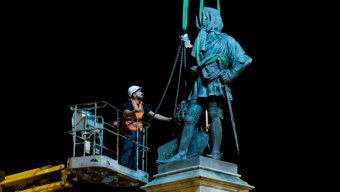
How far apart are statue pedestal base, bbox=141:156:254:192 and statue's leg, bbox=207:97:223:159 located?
30 cm

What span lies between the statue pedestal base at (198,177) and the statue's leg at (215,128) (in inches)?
11.8

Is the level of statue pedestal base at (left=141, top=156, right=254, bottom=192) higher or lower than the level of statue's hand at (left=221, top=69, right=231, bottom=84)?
lower

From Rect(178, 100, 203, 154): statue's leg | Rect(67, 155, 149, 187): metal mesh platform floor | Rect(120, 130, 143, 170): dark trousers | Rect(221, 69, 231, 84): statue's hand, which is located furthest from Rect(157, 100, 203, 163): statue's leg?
Rect(120, 130, 143, 170): dark trousers

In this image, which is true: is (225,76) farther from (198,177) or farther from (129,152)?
(129,152)

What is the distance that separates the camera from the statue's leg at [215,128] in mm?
10141

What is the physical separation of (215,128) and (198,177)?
3.52 ft

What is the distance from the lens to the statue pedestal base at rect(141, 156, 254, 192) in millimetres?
9486

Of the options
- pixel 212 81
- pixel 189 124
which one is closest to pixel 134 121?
pixel 189 124

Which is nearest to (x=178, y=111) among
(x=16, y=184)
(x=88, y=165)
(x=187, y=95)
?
(x=187, y=95)

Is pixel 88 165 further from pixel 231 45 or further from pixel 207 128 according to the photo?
pixel 231 45

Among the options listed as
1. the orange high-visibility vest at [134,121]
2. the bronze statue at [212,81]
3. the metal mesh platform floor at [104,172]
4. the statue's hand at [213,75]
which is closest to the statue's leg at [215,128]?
the bronze statue at [212,81]

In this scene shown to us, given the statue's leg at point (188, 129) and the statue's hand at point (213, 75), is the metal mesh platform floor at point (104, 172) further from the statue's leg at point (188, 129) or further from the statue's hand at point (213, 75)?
the statue's hand at point (213, 75)

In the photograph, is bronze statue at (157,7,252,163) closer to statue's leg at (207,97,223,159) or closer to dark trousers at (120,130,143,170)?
statue's leg at (207,97,223,159)

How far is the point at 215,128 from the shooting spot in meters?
10.2
